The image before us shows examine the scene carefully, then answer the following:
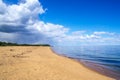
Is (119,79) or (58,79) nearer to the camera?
(58,79)

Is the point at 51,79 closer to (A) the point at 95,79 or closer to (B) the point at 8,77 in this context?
(B) the point at 8,77

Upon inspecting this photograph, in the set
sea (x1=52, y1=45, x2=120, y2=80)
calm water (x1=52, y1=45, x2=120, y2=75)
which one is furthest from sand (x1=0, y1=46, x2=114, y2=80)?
calm water (x1=52, y1=45, x2=120, y2=75)

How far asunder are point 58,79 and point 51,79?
62 centimetres

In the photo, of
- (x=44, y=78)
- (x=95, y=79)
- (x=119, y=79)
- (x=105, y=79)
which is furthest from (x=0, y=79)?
(x=119, y=79)

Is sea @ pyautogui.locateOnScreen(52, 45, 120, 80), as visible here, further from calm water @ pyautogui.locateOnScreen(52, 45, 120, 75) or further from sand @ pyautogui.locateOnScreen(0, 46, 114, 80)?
sand @ pyautogui.locateOnScreen(0, 46, 114, 80)

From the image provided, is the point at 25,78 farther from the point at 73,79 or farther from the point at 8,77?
the point at 73,79

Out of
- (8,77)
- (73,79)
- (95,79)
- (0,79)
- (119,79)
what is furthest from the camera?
(119,79)

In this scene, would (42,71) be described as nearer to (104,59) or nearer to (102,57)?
(104,59)

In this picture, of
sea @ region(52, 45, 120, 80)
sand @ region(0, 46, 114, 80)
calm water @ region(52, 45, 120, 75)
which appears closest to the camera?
sand @ region(0, 46, 114, 80)

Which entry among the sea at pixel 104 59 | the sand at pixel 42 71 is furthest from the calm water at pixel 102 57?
the sand at pixel 42 71

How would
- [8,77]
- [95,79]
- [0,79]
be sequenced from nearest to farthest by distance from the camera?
[0,79] < [8,77] < [95,79]

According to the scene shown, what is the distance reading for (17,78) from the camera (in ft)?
44.0

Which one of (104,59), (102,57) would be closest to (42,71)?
(104,59)

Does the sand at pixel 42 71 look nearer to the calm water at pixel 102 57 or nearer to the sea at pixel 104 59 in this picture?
the sea at pixel 104 59
